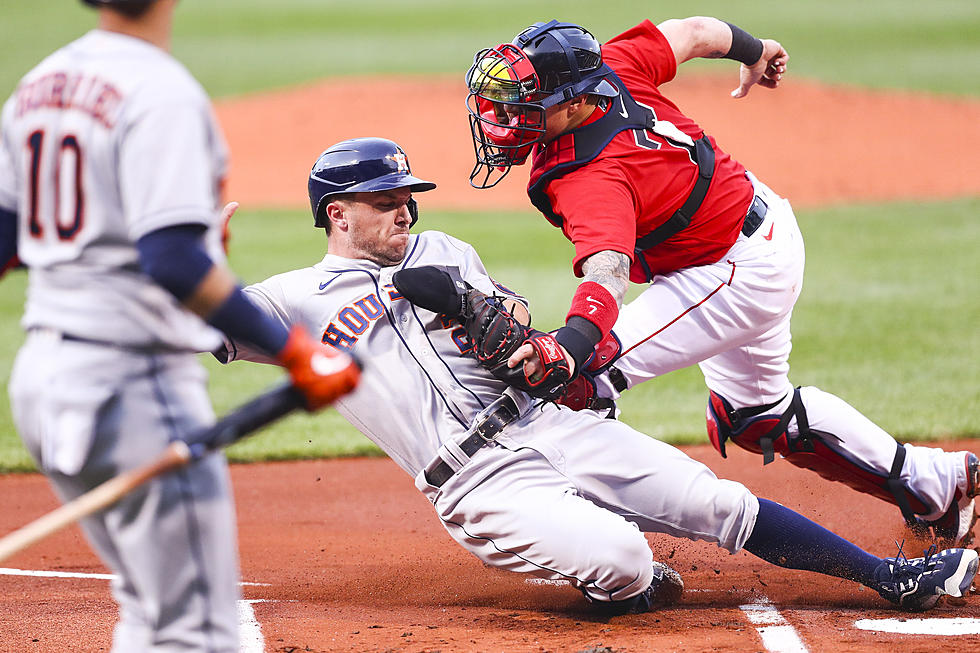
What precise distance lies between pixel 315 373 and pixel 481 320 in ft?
4.52

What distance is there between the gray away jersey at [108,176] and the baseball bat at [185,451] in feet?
0.69

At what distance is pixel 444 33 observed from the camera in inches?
1017

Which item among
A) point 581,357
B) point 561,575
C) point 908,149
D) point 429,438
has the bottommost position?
point 908,149

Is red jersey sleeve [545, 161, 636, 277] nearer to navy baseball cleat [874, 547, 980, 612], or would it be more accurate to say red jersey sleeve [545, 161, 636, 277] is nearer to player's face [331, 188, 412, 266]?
player's face [331, 188, 412, 266]

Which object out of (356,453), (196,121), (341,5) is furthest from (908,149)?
(341,5)

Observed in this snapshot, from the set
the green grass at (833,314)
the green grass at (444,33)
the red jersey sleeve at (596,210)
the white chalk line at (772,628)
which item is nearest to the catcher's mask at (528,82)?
the red jersey sleeve at (596,210)

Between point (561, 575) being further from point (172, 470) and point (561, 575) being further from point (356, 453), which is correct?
point (356, 453)

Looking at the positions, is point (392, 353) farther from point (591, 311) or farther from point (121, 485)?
point (121, 485)

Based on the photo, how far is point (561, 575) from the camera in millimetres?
3625

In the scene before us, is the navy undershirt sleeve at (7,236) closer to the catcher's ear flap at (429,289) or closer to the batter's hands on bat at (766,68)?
the catcher's ear flap at (429,289)

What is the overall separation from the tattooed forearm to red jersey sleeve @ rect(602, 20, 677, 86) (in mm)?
1117

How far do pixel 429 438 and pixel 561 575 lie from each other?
0.60 m

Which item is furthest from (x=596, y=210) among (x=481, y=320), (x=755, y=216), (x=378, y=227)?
(x=755, y=216)

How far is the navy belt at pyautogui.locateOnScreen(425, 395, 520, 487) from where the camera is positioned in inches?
144
